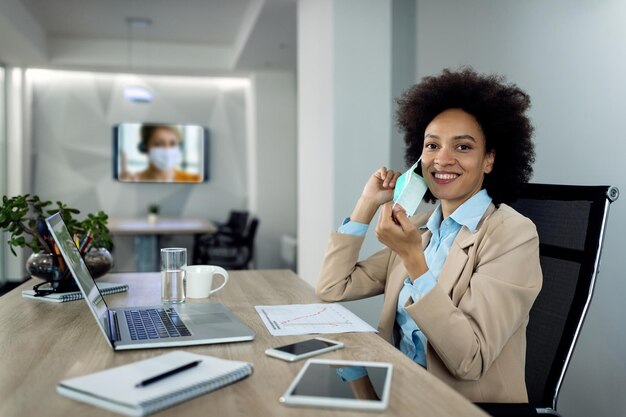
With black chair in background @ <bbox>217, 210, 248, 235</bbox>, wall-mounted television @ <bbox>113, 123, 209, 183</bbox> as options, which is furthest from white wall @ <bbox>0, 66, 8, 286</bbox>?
black chair in background @ <bbox>217, 210, 248, 235</bbox>

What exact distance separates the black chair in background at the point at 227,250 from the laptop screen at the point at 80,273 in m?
4.77

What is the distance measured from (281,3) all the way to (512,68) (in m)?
2.46

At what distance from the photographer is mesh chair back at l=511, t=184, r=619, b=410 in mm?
1356

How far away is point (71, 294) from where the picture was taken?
1.74 m

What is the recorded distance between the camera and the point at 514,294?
1.30 meters

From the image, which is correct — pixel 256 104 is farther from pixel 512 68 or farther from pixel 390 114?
pixel 512 68

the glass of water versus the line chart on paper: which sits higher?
the glass of water

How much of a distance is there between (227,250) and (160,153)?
2221 mm

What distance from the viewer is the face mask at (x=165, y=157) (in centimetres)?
787

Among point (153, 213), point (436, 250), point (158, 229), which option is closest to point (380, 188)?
point (436, 250)

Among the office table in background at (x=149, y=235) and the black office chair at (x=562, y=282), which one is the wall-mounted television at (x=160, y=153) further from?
the black office chair at (x=562, y=282)

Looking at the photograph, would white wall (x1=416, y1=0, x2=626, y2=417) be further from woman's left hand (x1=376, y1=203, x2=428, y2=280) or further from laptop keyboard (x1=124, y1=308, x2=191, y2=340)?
laptop keyboard (x1=124, y1=308, x2=191, y2=340)

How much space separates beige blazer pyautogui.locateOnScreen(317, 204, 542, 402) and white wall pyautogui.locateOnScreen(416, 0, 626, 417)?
38.0 inches

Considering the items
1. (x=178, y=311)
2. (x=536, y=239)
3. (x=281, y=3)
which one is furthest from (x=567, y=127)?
(x=281, y=3)
